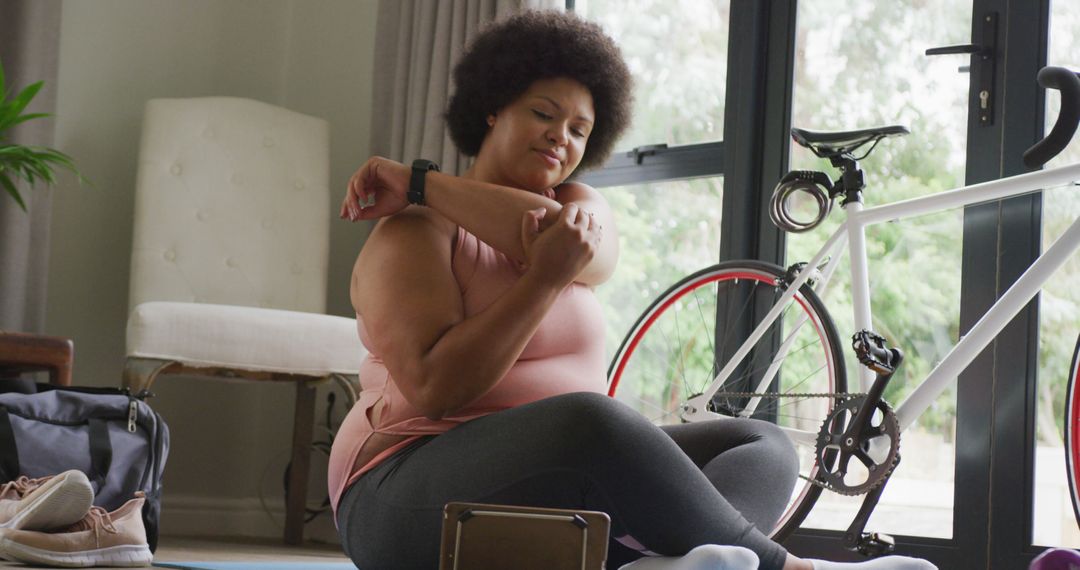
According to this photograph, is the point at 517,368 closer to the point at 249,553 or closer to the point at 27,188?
the point at 249,553

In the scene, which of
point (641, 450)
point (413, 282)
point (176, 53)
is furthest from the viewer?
point (176, 53)

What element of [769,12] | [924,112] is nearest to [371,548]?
[924,112]

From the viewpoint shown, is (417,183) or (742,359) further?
(742,359)

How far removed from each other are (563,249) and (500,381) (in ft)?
0.65

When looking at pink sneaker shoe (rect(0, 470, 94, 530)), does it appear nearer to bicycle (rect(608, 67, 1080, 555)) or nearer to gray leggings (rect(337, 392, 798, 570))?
gray leggings (rect(337, 392, 798, 570))

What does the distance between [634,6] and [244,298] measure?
4.34ft

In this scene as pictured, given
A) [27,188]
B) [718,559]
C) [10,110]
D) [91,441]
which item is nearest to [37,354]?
[91,441]

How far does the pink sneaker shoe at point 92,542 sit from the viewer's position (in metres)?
2.01

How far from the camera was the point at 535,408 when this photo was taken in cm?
143

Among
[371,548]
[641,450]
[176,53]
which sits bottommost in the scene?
[371,548]

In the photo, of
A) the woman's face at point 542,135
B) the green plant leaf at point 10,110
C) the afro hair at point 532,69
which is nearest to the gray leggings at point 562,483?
the woman's face at point 542,135

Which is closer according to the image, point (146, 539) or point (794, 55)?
point (146, 539)

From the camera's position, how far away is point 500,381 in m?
1.54

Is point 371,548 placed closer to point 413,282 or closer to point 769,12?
point 413,282
